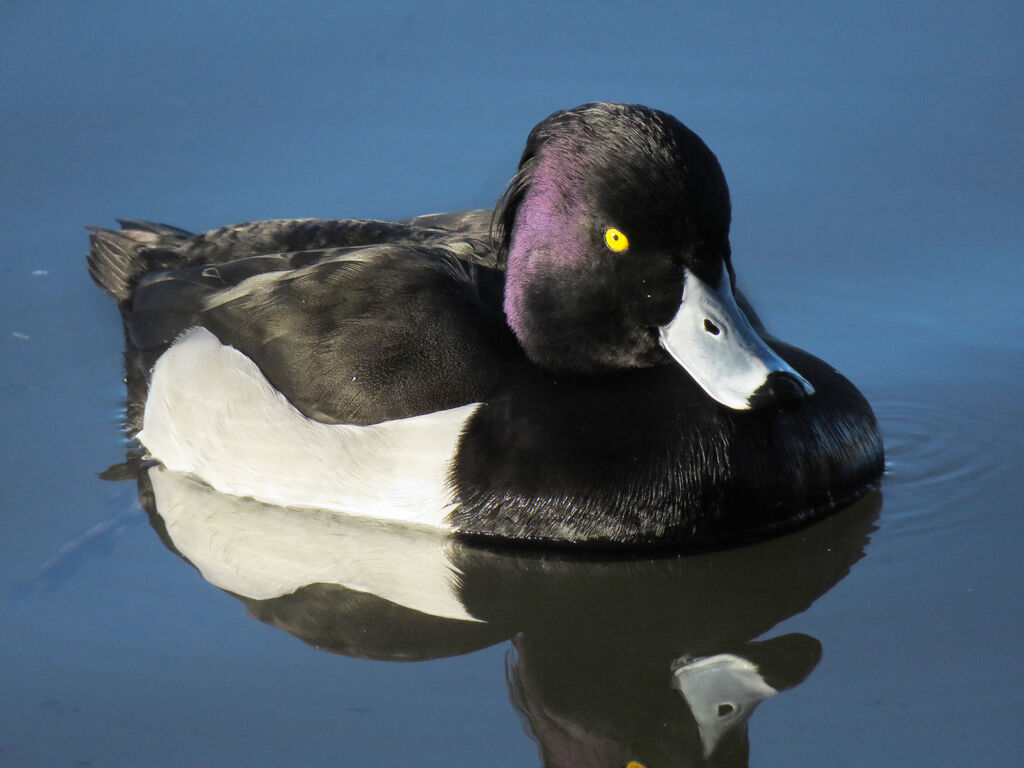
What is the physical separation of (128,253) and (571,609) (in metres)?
2.52

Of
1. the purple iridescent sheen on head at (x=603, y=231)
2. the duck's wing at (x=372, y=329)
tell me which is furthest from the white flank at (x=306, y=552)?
the purple iridescent sheen on head at (x=603, y=231)

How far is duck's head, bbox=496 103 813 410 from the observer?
480cm

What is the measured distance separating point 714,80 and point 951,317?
207 centimetres

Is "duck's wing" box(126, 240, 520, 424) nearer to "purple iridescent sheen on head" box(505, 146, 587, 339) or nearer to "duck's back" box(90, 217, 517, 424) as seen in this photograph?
"duck's back" box(90, 217, 517, 424)

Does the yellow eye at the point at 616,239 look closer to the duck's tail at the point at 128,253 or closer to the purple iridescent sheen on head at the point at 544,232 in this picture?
the purple iridescent sheen on head at the point at 544,232

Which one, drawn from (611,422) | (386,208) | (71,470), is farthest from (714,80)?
(71,470)

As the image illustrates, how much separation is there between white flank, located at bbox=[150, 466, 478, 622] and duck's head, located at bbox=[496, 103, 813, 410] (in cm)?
76

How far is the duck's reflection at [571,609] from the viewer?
4.29 metres

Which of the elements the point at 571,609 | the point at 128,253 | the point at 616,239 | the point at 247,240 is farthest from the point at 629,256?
the point at 128,253

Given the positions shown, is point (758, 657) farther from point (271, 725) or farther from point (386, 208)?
point (386, 208)

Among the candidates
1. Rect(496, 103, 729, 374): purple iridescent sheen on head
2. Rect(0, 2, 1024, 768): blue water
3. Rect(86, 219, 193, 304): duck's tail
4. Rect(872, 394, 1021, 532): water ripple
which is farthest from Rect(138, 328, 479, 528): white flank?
Rect(872, 394, 1021, 532): water ripple

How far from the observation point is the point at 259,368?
5371mm

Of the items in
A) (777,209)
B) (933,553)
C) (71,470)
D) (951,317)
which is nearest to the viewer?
(933,553)

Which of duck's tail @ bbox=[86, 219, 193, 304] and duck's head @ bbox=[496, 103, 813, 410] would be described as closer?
duck's head @ bbox=[496, 103, 813, 410]
